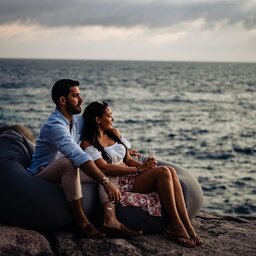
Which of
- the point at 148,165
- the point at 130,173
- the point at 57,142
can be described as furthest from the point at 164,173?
the point at 57,142

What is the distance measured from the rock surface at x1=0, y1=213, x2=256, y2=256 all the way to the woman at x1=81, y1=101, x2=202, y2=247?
0.49 feet

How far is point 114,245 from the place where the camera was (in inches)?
171

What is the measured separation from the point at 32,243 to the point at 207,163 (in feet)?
38.3

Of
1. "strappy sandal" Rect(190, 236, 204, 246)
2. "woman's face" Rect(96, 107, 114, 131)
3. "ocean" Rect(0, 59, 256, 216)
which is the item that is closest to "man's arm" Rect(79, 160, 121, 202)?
"woman's face" Rect(96, 107, 114, 131)

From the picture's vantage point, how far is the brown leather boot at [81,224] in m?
4.46

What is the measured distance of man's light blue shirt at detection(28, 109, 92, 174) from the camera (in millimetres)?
4375

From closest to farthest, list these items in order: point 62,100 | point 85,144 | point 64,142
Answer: point 64,142 < point 62,100 < point 85,144

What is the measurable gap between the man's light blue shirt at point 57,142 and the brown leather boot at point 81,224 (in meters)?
0.42

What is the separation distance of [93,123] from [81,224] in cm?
99

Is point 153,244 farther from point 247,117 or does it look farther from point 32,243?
point 247,117

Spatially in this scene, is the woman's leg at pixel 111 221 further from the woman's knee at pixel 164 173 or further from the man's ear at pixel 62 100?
the man's ear at pixel 62 100

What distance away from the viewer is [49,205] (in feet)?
15.1

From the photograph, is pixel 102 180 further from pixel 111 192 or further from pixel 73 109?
pixel 73 109

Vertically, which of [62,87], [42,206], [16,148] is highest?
[62,87]
